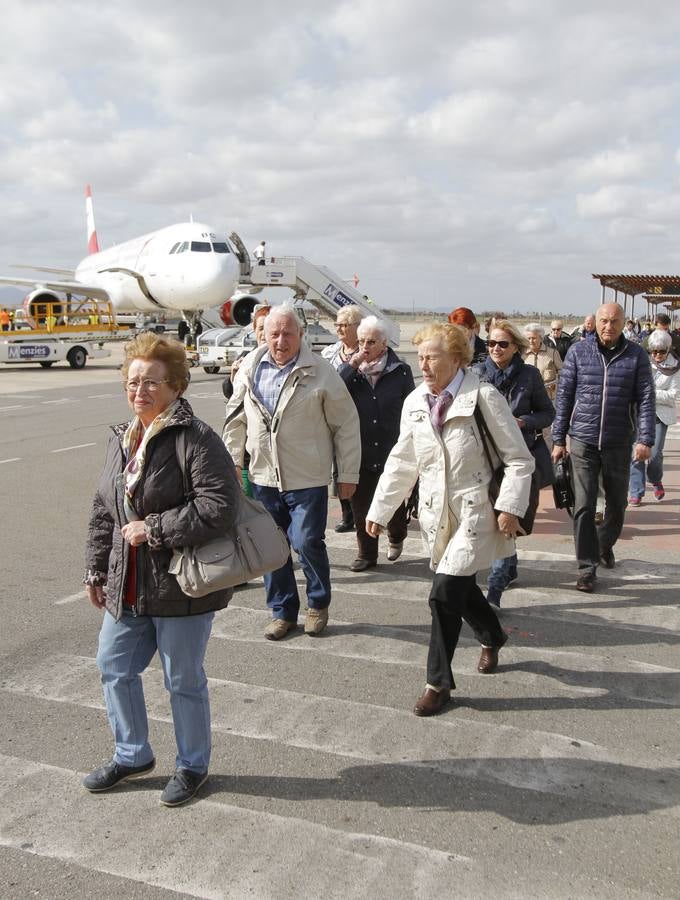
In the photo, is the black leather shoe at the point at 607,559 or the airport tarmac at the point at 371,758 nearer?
the airport tarmac at the point at 371,758

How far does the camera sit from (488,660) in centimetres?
446

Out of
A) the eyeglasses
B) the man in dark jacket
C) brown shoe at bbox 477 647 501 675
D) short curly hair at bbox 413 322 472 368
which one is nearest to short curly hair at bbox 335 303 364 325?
the man in dark jacket

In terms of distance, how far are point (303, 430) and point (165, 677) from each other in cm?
205

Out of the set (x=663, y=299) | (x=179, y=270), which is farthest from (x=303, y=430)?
(x=663, y=299)

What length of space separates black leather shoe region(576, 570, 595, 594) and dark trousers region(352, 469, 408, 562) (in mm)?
1339

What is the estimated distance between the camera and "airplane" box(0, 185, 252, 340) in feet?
94.8

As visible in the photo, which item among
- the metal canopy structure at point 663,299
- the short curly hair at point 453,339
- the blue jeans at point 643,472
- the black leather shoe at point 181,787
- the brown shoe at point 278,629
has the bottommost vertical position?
the black leather shoe at point 181,787

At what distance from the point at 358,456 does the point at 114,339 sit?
2624 centimetres

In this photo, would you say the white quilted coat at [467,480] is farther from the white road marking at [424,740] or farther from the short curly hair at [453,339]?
the white road marking at [424,740]

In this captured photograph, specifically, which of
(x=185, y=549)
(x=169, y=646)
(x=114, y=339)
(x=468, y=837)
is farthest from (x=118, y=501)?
(x=114, y=339)

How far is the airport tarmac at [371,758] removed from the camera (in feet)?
9.33

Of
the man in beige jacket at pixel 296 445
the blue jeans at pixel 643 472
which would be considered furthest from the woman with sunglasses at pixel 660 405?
the man in beige jacket at pixel 296 445

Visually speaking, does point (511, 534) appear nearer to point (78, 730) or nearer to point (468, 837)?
point (468, 837)

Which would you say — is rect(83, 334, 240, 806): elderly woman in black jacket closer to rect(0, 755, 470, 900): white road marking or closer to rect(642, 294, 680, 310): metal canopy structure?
rect(0, 755, 470, 900): white road marking
